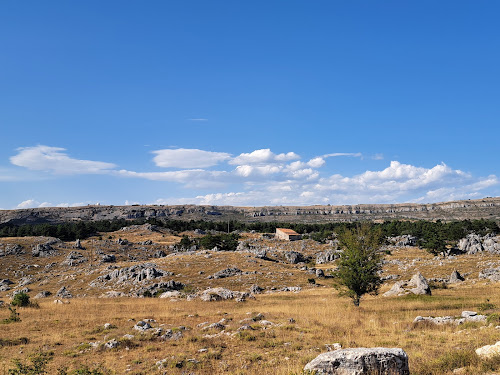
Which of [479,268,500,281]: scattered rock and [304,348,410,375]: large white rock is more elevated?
[304,348,410,375]: large white rock

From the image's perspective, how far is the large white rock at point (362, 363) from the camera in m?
9.05

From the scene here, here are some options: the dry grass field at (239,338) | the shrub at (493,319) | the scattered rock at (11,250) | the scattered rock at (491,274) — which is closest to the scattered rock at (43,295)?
the dry grass field at (239,338)

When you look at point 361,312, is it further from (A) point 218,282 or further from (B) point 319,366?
(A) point 218,282

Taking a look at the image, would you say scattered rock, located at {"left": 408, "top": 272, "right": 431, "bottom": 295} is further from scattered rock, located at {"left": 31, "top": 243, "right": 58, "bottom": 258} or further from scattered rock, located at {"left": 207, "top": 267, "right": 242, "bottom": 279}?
scattered rock, located at {"left": 31, "top": 243, "right": 58, "bottom": 258}

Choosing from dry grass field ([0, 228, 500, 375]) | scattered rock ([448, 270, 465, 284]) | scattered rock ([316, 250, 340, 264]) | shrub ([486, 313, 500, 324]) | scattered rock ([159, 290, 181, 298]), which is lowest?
scattered rock ([316, 250, 340, 264])

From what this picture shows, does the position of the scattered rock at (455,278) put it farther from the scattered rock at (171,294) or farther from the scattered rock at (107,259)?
the scattered rock at (107,259)

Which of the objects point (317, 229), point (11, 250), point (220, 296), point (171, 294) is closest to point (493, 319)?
point (220, 296)

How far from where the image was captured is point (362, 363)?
356 inches

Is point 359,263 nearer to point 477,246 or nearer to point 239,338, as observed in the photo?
point 239,338

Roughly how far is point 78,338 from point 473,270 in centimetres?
5680

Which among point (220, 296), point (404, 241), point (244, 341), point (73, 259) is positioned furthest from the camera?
point (404, 241)

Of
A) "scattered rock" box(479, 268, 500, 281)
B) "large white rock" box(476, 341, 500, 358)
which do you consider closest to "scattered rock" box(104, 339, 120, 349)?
"large white rock" box(476, 341, 500, 358)

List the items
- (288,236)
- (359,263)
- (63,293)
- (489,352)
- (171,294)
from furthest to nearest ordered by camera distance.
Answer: (288,236), (63,293), (171,294), (359,263), (489,352)

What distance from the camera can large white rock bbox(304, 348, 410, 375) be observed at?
29.7 feet
